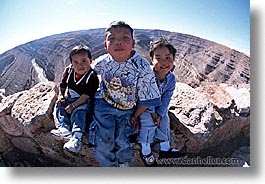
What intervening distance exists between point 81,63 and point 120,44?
19 centimetres

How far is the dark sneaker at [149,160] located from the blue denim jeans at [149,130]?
0.21ft

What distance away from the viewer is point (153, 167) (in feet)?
8.83

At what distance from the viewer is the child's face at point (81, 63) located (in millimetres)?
2689

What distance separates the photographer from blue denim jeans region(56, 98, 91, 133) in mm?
2691

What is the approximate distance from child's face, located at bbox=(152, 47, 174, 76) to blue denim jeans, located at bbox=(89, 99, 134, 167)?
21 cm

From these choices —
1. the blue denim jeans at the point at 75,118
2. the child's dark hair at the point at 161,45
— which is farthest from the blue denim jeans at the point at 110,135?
the child's dark hair at the point at 161,45

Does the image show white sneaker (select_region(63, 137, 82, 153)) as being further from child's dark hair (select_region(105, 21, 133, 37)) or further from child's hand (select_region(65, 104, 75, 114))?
child's dark hair (select_region(105, 21, 133, 37))

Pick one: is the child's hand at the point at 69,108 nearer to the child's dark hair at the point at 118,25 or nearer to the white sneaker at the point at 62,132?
the white sneaker at the point at 62,132

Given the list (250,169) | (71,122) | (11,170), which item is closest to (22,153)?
(11,170)
